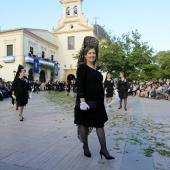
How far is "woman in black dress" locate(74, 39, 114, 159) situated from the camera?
3953 millimetres

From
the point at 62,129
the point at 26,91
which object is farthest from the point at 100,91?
the point at 26,91

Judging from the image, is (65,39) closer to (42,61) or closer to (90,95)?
(42,61)

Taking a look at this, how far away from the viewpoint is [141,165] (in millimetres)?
3754

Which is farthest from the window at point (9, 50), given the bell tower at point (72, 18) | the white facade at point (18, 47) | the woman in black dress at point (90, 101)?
the woman in black dress at point (90, 101)

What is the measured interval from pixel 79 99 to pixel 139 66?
26.7 meters

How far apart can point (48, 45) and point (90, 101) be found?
1503 inches

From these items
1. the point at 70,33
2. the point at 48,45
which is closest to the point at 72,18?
the point at 70,33

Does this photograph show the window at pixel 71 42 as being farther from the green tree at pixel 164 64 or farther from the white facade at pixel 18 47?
the green tree at pixel 164 64

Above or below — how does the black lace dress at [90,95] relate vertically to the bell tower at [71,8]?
below

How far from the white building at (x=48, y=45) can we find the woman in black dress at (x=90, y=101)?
3086cm

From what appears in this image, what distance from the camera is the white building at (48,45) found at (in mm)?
33938

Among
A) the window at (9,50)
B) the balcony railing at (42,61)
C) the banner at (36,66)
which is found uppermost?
the window at (9,50)

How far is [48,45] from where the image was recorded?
40.9 m

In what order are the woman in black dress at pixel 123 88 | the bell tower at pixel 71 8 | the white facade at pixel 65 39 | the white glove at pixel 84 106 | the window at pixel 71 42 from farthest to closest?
the window at pixel 71 42, the bell tower at pixel 71 8, the white facade at pixel 65 39, the woman in black dress at pixel 123 88, the white glove at pixel 84 106
